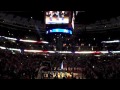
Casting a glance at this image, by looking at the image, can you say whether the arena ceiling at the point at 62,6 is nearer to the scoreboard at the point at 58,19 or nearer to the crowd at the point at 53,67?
the crowd at the point at 53,67

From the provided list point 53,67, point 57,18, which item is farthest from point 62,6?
point 53,67

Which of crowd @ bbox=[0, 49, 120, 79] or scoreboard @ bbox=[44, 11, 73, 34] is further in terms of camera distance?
scoreboard @ bbox=[44, 11, 73, 34]

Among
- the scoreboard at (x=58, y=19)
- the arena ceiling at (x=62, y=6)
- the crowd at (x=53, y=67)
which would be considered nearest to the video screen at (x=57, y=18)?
the scoreboard at (x=58, y=19)

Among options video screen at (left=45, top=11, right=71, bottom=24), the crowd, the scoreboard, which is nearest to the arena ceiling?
the crowd

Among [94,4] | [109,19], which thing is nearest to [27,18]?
[109,19]

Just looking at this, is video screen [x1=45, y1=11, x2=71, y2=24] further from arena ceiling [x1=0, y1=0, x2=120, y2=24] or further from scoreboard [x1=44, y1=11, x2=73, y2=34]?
arena ceiling [x1=0, y1=0, x2=120, y2=24]

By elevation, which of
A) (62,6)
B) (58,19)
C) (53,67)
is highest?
(58,19)

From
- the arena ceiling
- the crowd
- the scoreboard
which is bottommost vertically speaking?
the crowd

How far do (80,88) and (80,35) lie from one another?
37.6 m

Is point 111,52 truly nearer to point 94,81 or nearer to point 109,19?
point 109,19

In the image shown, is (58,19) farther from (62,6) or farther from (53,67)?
(62,6)

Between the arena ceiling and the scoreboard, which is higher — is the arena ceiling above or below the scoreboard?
below

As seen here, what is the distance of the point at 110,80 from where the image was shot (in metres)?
4.43

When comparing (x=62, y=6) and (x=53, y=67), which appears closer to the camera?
(x=62, y=6)
